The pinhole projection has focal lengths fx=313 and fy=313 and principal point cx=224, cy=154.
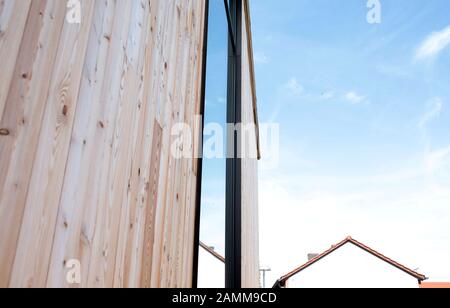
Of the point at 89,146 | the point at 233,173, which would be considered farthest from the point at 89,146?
the point at 233,173

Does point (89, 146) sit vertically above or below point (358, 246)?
below

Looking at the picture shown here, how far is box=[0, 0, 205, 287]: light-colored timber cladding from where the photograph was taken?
1.38 ft

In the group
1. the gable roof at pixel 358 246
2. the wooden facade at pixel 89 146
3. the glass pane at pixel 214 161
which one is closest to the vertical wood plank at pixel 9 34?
the wooden facade at pixel 89 146

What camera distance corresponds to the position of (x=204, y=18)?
1617 millimetres

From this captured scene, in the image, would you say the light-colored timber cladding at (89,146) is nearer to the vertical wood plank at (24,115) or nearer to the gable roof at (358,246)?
the vertical wood plank at (24,115)

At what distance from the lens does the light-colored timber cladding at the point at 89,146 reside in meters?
0.42

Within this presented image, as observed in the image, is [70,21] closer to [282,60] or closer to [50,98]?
[50,98]

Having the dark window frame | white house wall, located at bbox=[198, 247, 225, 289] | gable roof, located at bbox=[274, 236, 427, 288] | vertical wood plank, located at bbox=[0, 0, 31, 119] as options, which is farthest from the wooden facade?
gable roof, located at bbox=[274, 236, 427, 288]

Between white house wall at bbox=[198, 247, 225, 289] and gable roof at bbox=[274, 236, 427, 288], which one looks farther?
gable roof at bbox=[274, 236, 427, 288]

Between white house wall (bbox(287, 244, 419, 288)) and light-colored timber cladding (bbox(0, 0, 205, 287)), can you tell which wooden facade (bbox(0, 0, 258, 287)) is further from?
white house wall (bbox(287, 244, 419, 288))

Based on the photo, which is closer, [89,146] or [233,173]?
[89,146]

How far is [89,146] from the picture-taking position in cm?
58

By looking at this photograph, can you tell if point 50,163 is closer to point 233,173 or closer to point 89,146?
point 89,146
